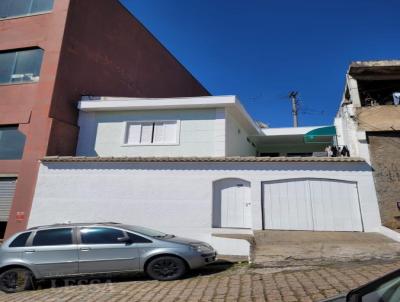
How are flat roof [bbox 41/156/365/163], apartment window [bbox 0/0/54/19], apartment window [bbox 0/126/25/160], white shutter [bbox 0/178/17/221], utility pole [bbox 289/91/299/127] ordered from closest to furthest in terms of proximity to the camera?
flat roof [bbox 41/156/365/163] < white shutter [bbox 0/178/17/221] < apartment window [bbox 0/126/25/160] < apartment window [bbox 0/0/54/19] < utility pole [bbox 289/91/299/127]

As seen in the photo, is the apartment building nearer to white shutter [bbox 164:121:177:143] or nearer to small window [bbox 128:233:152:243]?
white shutter [bbox 164:121:177:143]

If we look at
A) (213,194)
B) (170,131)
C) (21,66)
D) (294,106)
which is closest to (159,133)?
(170,131)

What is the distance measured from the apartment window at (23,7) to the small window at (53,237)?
1216cm

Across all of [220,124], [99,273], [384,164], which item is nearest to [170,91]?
[220,124]

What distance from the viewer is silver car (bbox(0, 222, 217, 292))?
7.02 m

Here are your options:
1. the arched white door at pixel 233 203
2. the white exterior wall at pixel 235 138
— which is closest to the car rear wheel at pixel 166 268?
the arched white door at pixel 233 203

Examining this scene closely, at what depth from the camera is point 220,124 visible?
14.2 meters

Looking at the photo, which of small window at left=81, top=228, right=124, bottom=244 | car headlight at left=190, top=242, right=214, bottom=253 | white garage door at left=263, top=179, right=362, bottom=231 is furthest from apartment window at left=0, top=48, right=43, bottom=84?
white garage door at left=263, top=179, right=362, bottom=231

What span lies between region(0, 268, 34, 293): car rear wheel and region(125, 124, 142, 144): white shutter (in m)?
8.28

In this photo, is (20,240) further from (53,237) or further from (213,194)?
(213,194)

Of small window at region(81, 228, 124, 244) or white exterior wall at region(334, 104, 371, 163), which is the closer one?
small window at region(81, 228, 124, 244)

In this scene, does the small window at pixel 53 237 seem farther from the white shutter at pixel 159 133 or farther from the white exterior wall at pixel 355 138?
the white exterior wall at pixel 355 138

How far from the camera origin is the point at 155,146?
14.3m

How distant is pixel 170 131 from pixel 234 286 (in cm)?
971
